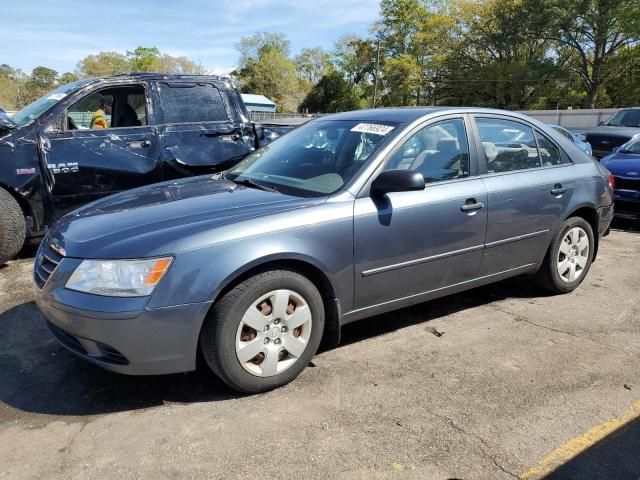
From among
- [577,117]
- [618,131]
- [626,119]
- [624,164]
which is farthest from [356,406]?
[577,117]

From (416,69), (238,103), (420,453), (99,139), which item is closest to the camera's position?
(420,453)

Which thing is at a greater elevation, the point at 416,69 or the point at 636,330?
the point at 416,69

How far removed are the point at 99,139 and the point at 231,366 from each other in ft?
11.9

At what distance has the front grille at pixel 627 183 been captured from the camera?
24.7ft

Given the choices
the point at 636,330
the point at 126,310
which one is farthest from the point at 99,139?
the point at 636,330

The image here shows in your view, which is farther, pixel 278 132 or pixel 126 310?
pixel 278 132

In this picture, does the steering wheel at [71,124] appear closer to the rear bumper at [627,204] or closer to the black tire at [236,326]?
the black tire at [236,326]

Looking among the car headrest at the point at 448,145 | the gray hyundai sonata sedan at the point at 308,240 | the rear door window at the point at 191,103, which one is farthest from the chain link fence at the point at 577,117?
the car headrest at the point at 448,145

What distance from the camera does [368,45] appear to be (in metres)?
70.2

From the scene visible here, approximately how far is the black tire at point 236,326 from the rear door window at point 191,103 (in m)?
3.60

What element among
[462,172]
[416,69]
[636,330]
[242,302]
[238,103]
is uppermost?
[416,69]

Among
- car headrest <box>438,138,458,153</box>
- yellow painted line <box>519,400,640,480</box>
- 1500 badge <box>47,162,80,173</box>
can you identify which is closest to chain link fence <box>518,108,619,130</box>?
car headrest <box>438,138,458,153</box>

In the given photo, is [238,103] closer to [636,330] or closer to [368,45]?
[636,330]

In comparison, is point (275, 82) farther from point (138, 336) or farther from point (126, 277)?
point (138, 336)
